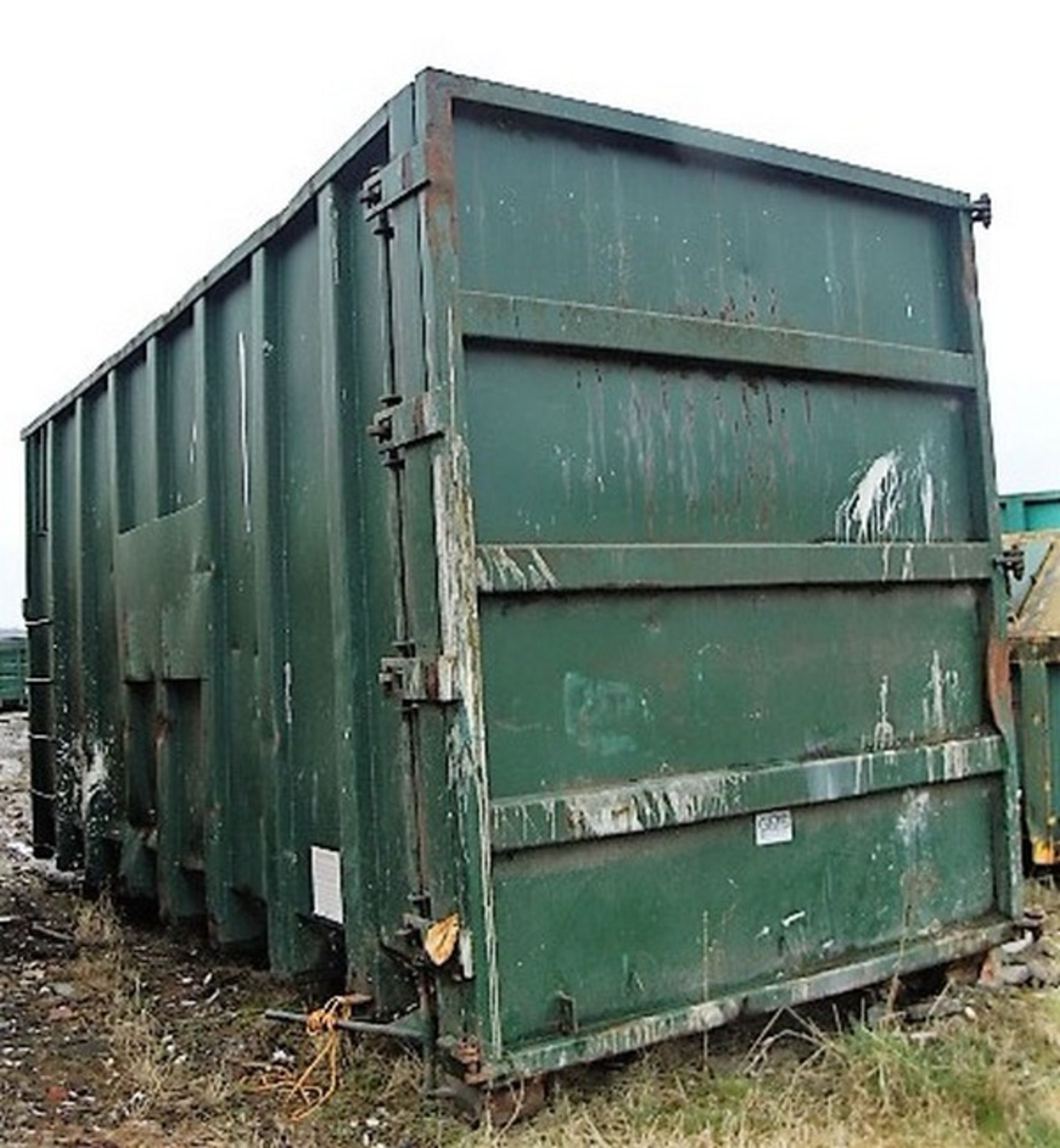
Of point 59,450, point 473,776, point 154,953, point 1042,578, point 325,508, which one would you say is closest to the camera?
point 473,776

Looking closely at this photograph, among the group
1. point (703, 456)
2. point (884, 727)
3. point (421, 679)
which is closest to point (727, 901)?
point (884, 727)

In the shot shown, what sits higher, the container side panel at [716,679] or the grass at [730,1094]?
the container side panel at [716,679]

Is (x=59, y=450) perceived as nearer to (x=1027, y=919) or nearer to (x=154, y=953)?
(x=154, y=953)

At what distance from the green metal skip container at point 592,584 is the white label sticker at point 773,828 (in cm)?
1

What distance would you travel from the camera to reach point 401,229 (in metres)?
2.93

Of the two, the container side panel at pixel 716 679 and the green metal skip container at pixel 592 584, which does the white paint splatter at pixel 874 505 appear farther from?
the container side panel at pixel 716 679

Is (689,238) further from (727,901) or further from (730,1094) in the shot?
(730,1094)

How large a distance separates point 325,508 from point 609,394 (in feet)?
2.75

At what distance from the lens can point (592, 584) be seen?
2.99m

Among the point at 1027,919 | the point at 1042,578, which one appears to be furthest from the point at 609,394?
the point at 1042,578

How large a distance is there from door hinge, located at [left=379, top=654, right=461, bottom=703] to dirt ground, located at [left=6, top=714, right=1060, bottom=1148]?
0.93 m

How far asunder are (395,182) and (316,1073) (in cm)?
221

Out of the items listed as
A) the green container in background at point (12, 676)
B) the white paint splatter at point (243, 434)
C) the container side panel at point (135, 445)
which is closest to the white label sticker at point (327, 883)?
the white paint splatter at point (243, 434)

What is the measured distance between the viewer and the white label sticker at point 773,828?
327 centimetres
